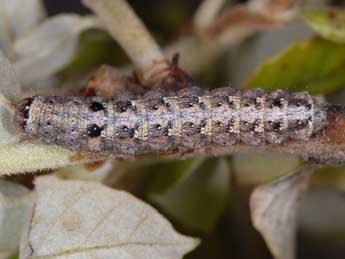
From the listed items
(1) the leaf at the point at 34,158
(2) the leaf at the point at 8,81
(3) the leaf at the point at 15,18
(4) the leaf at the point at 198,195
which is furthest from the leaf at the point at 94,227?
(3) the leaf at the point at 15,18

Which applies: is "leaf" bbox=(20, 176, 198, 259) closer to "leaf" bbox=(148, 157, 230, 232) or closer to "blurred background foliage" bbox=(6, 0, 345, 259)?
"blurred background foliage" bbox=(6, 0, 345, 259)

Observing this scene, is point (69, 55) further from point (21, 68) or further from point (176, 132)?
point (176, 132)

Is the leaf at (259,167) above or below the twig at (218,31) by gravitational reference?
below

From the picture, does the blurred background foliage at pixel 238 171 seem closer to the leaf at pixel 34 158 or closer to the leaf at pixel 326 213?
the leaf at pixel 326 213

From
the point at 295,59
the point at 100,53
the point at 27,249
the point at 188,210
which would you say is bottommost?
the point at 27,249

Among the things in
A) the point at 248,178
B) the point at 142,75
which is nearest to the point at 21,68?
the point at 142,75

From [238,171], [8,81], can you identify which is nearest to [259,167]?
[238,171]

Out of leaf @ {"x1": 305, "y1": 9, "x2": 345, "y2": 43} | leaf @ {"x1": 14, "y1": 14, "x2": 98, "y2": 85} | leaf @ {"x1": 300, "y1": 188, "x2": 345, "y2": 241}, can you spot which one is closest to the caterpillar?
leaf @ {"x1": 305, "y1": 9, "x2": 345, "y2": 43}
